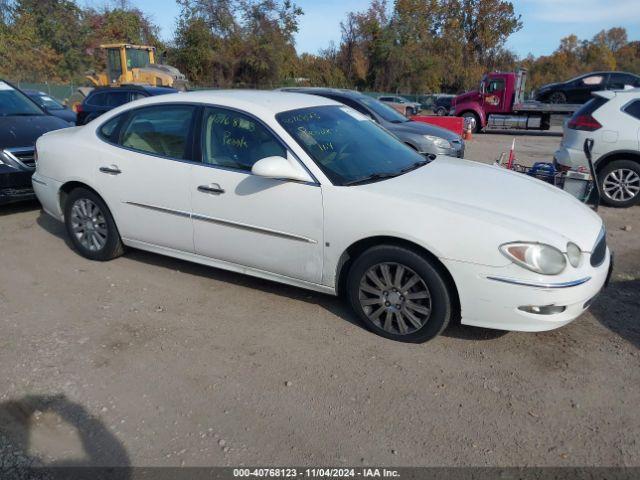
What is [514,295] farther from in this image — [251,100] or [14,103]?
[14,103]

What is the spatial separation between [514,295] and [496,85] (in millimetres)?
19786

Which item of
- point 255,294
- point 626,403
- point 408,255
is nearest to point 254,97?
point 255,294

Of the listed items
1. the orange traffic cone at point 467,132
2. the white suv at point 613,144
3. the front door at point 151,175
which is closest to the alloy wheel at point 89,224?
the front door at point 151,175

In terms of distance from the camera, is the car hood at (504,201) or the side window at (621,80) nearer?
the car hood at (504,201)

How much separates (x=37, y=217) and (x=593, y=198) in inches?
297

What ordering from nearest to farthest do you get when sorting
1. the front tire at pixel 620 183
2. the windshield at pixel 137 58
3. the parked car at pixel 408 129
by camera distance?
the front tire at pixel 620 183 → the parked car at pixel 408 129 → the windshield at pixel 137 58

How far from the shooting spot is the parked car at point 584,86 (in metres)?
21.2

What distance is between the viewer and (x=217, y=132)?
427 cm

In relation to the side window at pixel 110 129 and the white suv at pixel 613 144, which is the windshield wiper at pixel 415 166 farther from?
the white suv at pixel 613 144

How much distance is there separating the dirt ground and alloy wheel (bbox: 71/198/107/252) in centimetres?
58

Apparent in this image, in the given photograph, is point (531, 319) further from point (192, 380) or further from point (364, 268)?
point (192, 380)

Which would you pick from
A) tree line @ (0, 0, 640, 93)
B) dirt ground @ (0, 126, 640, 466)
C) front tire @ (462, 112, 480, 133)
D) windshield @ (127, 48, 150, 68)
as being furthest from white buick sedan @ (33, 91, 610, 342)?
tree line @ (0, 0, 640, 93)

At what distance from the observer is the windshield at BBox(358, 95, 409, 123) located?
984 centimetres

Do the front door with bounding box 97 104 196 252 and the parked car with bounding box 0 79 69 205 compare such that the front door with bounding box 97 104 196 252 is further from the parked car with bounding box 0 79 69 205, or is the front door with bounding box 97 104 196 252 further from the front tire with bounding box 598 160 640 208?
the front tire with bounding box 598 160 640 208
